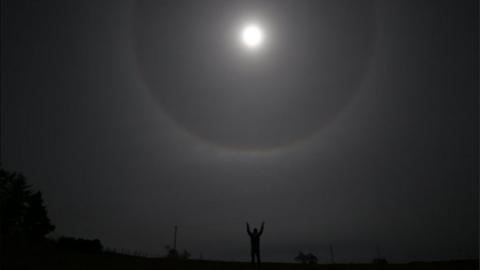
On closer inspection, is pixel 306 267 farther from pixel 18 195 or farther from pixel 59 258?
pixel 18 195

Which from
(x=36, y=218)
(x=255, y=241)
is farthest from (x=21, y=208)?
(x=255, y=241)

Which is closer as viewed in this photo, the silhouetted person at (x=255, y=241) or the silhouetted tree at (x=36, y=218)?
the silhouetted person at (x=255, y=241)

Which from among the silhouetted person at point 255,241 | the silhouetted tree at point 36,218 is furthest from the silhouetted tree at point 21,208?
the silhouetted person at point 255,241

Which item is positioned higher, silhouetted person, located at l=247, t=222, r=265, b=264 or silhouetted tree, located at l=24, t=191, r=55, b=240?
silhouetted tree, located at l=24, t=191, r=55, b=240

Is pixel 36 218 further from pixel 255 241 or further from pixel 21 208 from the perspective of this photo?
pixel 255 241

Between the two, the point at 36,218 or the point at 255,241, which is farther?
the point at 36,218

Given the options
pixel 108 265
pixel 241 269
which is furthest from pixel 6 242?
pixel 241 269

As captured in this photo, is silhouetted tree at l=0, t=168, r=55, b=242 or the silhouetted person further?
silhouetted tree at l=0, t=168, r=55, b=242

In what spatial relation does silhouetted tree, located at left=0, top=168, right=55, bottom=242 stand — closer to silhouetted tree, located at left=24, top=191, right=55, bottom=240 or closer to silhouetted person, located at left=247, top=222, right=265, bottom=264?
silhouetted tree, located at left=24, top=191, right=55, bottom=240

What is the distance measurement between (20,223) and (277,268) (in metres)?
46.8

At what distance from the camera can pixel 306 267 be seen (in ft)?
57.4

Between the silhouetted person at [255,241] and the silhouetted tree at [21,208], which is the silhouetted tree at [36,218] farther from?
the silhouetted person at [255,241]

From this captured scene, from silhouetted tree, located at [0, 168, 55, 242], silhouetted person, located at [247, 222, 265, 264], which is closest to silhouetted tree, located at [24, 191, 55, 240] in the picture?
silhouetted tree, located at [0, 168, 55, 242]

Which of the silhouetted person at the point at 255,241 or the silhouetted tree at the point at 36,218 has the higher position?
the silhouetted tree at the point at 36,218
